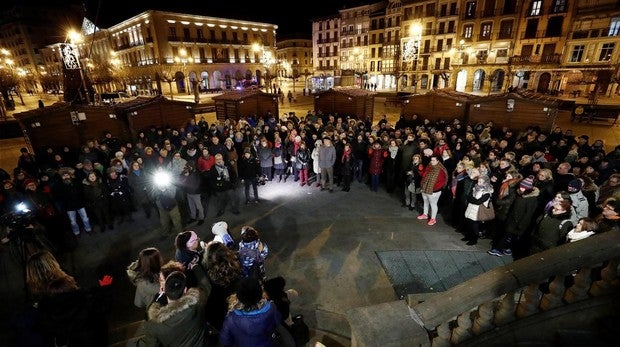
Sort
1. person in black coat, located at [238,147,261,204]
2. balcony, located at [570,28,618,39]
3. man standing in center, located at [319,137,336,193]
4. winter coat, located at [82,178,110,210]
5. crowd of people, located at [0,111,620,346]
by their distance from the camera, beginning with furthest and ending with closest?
balcony, located at [570,28,618,39]
man standing in center, located at [319,137,336,193]
person in black coat, located at [238,147,261,204]
winter coat, located at [82,178,110,210]
crowd of people, located at [0,111,620,346]

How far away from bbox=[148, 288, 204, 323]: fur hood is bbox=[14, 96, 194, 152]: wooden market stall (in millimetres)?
11681

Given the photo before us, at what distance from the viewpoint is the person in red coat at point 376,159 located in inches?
362

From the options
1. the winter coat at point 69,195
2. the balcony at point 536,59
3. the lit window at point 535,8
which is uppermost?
the lit window at point 535,8

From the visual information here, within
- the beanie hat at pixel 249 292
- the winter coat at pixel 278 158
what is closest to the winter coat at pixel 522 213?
the beanie hat at pixel 249 292

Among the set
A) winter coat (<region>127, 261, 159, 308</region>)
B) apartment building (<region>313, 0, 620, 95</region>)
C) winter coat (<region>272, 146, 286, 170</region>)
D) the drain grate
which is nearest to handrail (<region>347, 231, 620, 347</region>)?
the drain grate

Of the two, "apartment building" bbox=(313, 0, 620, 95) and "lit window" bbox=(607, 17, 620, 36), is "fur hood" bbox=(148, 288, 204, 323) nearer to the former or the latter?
"apartment building" bbox=(313, 0, 620, 95)

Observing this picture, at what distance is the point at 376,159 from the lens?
30.5ft

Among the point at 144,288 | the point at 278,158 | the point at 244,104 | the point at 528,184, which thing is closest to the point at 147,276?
the point at 144,288

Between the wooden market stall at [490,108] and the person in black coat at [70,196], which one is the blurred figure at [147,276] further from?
the wooden market stall at [490,108]

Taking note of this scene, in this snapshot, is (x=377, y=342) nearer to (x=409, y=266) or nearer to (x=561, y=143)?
(x=409, y=266)

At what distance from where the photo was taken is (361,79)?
52562mm

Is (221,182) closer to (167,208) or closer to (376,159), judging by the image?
(167,208)

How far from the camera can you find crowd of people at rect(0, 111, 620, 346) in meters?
3.65

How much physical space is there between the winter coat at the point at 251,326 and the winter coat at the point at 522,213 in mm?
5209
